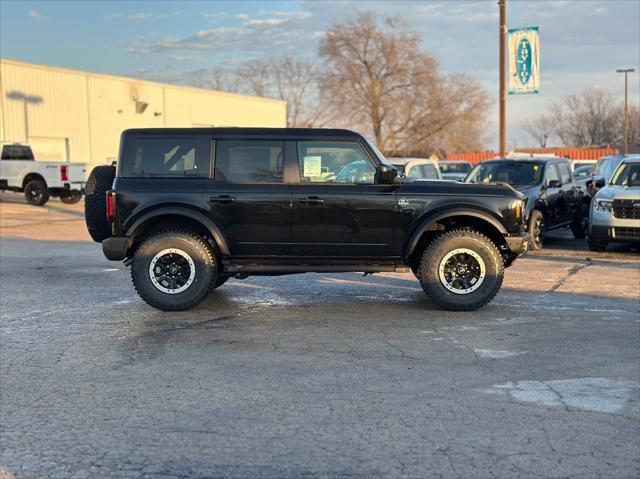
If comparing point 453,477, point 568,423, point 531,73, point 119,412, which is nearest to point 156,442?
point 119,412

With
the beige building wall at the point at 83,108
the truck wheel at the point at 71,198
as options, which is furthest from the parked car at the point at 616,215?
the beige building wall at the point at 83,108

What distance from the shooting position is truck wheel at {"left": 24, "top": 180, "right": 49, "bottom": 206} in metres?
24.7

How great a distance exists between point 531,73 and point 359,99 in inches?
1612

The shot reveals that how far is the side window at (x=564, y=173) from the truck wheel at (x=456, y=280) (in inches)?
298

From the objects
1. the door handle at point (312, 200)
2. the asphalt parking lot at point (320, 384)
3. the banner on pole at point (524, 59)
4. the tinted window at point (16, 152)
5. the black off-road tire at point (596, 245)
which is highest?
the banner on pole at point (524, 59)

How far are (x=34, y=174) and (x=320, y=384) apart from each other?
71.8 ft

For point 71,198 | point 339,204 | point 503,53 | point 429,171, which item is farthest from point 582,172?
point 339,204

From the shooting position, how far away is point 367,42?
60375 mm

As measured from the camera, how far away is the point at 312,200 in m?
7.84

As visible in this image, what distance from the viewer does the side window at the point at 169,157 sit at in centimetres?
796

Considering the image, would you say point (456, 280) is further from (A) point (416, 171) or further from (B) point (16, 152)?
(B) point (16, 152)

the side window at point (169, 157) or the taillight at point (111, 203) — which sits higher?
the side window at point (169, 157)

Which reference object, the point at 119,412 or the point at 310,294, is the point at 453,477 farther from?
the point at 310,294

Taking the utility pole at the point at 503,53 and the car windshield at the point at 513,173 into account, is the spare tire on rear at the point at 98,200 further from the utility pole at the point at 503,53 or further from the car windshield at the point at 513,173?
the utility pole at the point at 503,53
